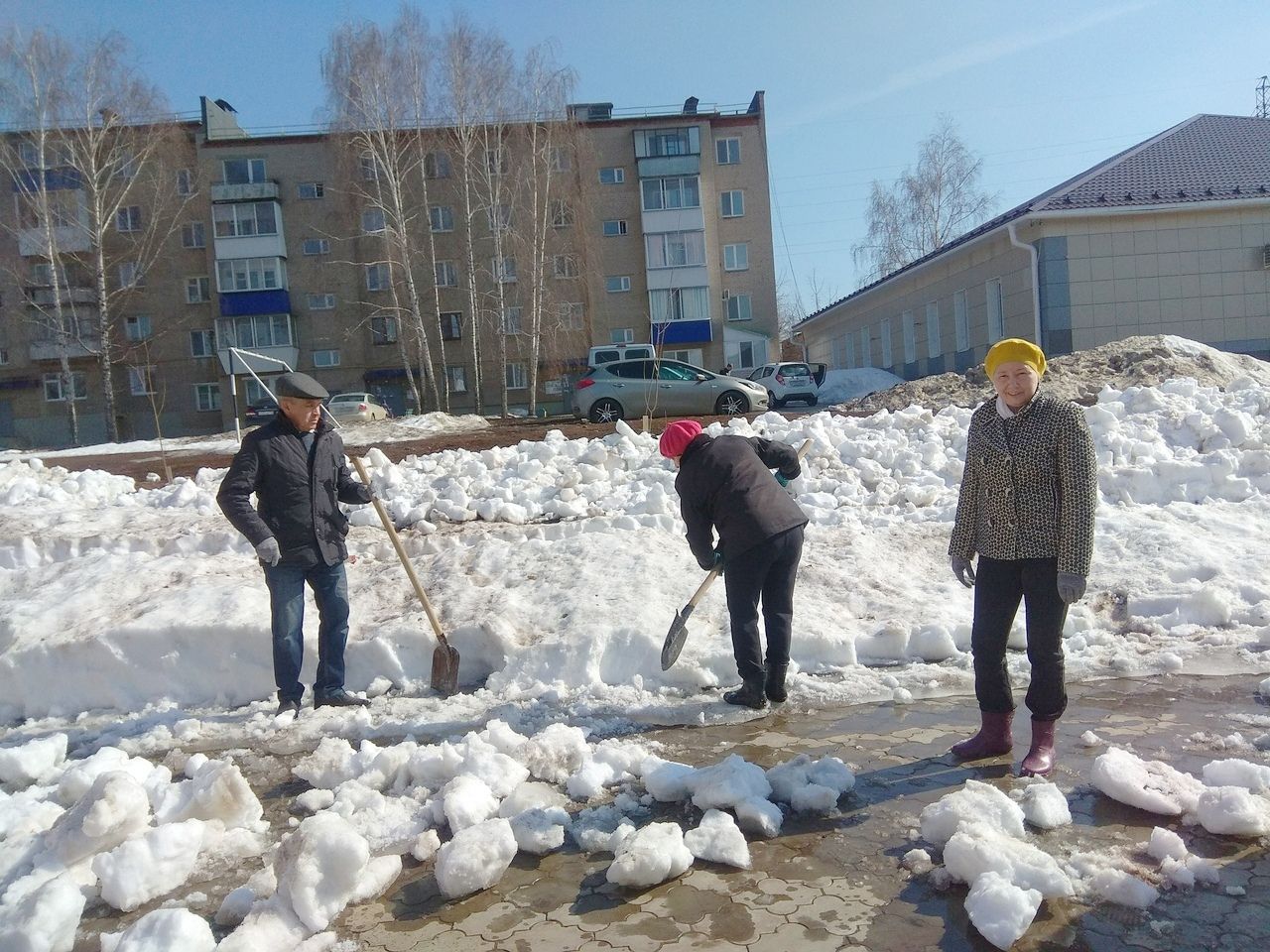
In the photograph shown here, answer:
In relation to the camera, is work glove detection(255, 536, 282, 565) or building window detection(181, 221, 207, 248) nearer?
work glove detection(255, 536, 282, 565)

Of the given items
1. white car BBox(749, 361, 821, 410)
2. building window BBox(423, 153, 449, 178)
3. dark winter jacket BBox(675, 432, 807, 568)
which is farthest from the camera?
building window BBox(423, 153, 449, 178)

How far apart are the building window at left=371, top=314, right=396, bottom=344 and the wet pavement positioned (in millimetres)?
34702

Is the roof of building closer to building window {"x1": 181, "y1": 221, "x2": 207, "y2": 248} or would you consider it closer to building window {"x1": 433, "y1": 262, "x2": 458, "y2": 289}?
building window {"x1": 433, "y1": 262, "x2": 458, "y2": 289}

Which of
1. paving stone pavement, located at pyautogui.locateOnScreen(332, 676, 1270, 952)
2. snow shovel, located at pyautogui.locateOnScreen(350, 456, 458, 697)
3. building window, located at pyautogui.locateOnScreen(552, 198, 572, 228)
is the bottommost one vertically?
paving stone pavement, located at pyautogui.locateOnScreen(332, 676, 1270, 952)

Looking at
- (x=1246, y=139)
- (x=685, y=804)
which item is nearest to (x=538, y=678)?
(x=685, y=804)

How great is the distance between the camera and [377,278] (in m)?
36.9

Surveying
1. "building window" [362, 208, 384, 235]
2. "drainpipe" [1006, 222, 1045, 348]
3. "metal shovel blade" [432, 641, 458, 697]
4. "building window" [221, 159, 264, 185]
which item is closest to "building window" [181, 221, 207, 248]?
"building window" [221, 159, 264, 185]

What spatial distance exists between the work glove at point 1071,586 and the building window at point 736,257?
35267mm

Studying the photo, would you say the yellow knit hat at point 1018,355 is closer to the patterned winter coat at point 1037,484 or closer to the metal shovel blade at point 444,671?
the patterned winter coat at point 1037,484

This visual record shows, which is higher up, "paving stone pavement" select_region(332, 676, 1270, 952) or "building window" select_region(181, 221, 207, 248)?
"building window" select_region(181, 221, 207, 248)

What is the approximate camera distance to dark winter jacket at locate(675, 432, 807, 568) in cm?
442

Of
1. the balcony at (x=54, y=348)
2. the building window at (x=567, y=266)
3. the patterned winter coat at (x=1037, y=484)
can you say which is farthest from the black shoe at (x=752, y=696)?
the balcony at (x=54, y=348)

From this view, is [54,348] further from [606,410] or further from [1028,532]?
[1028,532]

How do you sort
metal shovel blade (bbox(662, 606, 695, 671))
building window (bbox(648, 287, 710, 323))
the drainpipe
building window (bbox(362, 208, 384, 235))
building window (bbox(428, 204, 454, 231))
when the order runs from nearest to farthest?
metal shovel blade (bbox(662, 606, 695, 671)), the drainpipe, building window (bbox(362, 208, 384, 235)), building window (bbox(428, 204, 454, 231)), building window (bbox(648, 287, 710, 323))
